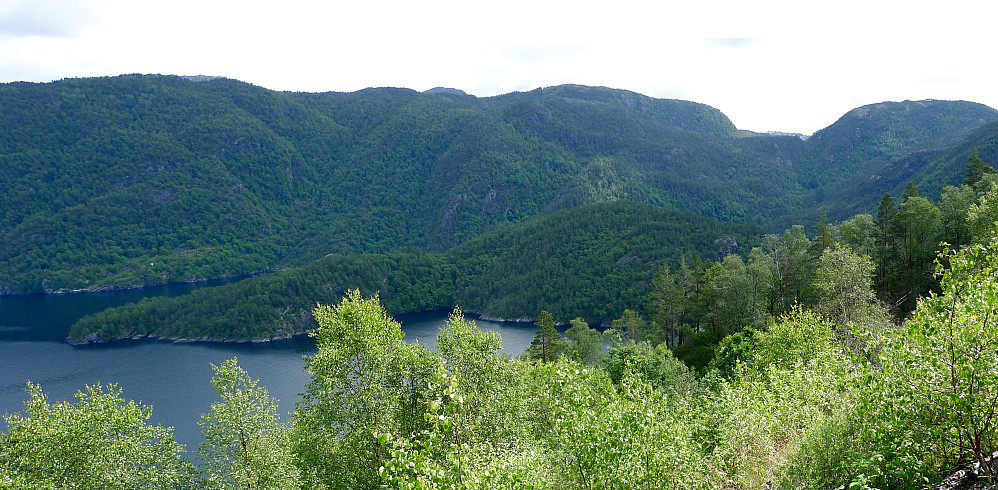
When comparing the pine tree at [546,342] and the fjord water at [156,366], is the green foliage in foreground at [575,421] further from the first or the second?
the fjord water at [156,366]

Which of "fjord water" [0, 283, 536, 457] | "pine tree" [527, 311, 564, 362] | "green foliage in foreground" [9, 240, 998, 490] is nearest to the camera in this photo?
"green foliage in foreground" [9, 240, 998, 490]

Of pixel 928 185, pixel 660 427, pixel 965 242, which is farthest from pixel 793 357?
pixel 928 185

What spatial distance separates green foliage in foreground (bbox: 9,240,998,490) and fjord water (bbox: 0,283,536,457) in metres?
63.3

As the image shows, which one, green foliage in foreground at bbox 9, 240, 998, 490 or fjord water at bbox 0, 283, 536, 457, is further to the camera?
fjord water at bbox 0, 283, 536, 457

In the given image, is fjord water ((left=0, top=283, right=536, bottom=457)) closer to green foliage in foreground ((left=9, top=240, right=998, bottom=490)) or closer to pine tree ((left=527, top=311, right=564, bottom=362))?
pine tree ((left=527, top=311, right=564, bottom=362))

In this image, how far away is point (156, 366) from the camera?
135375mm

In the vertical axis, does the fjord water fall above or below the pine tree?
below

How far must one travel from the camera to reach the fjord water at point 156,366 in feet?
343

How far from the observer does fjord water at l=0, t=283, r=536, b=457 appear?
105 metres

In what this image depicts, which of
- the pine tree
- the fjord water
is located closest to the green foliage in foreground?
the pine tree

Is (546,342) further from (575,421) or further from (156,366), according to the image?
(156,366)

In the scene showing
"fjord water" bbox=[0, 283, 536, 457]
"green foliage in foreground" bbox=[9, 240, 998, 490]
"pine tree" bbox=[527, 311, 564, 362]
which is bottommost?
"fjord water" bbox=[0, 283, 536, 457]

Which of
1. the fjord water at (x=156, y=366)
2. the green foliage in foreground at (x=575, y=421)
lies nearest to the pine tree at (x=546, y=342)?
the green foliage in foreground at (x=575, y=421)

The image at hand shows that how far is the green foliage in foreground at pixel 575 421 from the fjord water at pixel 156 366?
2491 inches
